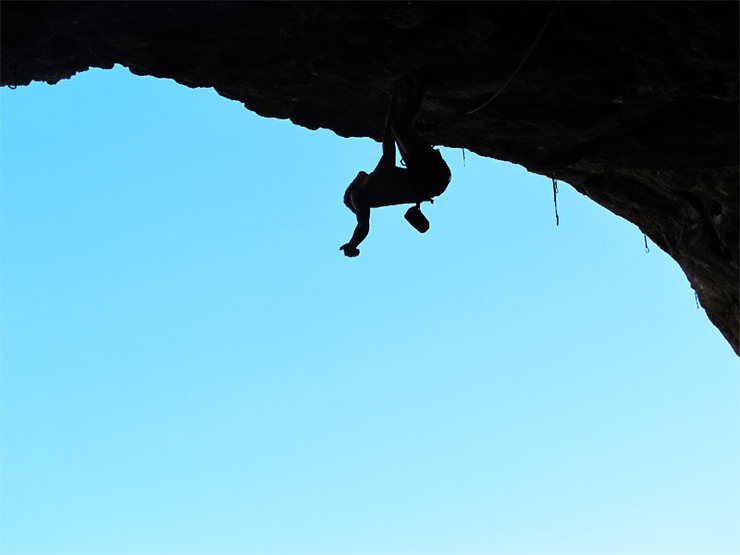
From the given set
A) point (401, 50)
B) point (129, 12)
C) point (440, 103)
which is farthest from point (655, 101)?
point (129, 12)

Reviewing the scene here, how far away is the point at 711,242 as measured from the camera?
9.86 meters

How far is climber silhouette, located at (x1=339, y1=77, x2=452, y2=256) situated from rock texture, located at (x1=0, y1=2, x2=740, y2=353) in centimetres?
36

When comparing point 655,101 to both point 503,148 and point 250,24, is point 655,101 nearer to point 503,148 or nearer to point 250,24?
point 503,148

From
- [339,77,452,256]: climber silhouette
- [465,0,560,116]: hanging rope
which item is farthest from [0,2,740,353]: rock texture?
[339,77,452,256]: climber silhouette

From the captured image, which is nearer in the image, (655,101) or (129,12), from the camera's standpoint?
(129,12)

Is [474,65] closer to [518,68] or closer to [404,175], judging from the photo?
[518,68]

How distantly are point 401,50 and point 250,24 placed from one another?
1353mm

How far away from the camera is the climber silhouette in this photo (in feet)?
24.0

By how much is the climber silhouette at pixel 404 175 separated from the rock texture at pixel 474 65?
1.20ft

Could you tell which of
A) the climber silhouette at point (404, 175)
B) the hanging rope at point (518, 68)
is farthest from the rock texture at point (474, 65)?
the climber silhouette at point (404, 175)

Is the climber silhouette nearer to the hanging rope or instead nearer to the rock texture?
the rock texture

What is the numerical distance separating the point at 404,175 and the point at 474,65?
4.06 feet

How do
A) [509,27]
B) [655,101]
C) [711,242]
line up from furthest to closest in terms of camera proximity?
[711,242], [655,101], [509,27]

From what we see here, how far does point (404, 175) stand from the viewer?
24.0ft
